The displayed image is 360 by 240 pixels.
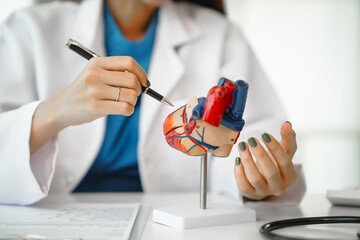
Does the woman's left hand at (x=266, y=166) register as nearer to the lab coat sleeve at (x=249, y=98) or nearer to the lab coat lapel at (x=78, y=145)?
the lab coat sleeve at (x=249, y=98)

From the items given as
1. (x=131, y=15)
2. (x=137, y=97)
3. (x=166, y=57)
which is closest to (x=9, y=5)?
(x=131, y=15)

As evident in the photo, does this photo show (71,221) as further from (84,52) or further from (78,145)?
(78,145)

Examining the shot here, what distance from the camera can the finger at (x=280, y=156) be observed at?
622mm

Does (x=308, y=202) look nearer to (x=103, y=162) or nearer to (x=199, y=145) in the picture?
(x=199, y=145)

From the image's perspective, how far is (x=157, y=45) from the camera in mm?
1107

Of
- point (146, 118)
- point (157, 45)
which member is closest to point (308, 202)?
point (146, 118)

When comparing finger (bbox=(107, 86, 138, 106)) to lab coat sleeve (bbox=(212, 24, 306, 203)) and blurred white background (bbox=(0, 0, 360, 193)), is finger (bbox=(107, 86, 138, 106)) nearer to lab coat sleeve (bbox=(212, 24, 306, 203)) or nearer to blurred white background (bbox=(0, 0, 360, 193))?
lab coat sleeve (bbox=(212, 24, 306, 203))

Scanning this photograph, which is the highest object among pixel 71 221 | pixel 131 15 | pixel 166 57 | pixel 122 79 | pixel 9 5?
pixel 9 5

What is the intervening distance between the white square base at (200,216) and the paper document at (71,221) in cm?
5

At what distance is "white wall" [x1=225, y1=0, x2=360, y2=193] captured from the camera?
8.45ft

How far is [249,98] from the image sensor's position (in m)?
1.08

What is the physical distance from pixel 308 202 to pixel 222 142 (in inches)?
13.3

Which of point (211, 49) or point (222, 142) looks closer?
point (222, 142)

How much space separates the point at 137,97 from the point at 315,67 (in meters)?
1.96
